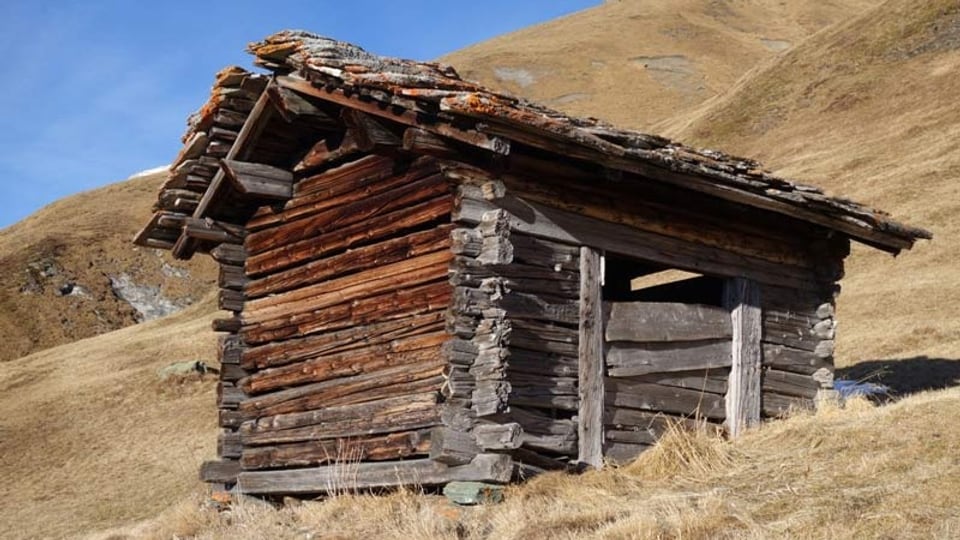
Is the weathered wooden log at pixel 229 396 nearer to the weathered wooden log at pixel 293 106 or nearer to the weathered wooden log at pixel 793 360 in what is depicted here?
the weathered wooden log at pixel 293 106

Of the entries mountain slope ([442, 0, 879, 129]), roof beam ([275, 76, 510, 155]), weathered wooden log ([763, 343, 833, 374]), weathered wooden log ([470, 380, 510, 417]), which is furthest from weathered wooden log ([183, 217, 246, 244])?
mountain slope ([442, 0, 879, 129])

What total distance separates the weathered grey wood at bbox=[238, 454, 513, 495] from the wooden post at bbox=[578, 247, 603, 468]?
3.75 ft

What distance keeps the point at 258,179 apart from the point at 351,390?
8.89 feet

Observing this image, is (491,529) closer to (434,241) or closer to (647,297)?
(434,241)

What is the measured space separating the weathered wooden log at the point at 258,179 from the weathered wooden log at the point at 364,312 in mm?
1428

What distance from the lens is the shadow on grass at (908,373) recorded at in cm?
1568

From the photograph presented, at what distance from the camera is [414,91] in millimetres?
9352

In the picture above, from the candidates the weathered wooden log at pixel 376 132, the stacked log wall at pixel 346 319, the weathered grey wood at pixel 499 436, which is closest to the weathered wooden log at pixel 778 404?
the weathered grey wood at pixel 499 436

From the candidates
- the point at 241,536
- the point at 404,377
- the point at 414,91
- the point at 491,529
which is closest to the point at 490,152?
the point at 414,91

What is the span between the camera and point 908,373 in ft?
55.2

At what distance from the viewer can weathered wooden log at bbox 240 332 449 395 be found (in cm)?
1014

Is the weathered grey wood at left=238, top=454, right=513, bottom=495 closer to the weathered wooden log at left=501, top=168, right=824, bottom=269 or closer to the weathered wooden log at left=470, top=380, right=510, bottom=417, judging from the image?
the weathered wooden log at left=470, top=380, right=510, bottom=417

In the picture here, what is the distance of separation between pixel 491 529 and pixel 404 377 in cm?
235

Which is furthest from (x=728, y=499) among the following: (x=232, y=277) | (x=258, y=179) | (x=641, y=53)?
(x=641, y=53)
